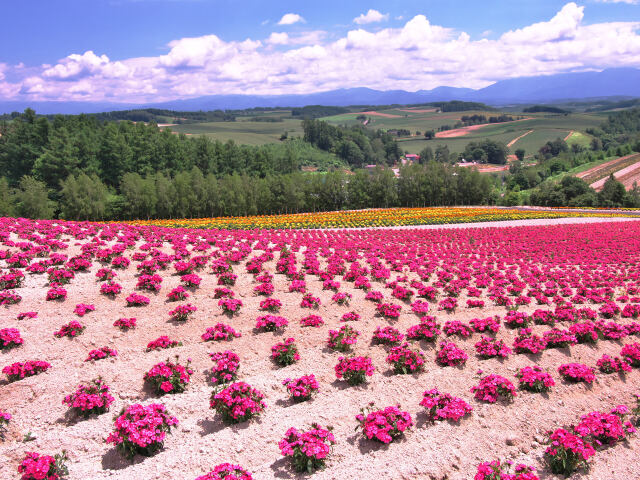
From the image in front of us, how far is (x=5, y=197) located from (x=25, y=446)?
74235 millimetres

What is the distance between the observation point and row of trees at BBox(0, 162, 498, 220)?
6888 centimetres

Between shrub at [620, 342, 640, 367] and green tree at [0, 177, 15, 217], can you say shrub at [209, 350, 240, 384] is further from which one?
green tree at [0, 177, 15, 217]

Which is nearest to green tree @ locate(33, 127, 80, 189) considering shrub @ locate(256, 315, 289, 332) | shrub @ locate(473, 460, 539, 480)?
shrub @ locate(256, 315, 289, 332)

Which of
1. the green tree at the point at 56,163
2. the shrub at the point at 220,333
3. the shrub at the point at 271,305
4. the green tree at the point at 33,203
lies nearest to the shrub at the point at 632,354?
the shrub at the point at 271,305

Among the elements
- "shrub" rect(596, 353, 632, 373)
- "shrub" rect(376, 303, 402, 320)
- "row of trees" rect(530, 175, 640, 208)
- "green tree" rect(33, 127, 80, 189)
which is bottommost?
"row of trees" rect(530, 175, 640, 208)

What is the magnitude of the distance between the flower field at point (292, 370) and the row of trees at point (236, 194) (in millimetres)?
55050

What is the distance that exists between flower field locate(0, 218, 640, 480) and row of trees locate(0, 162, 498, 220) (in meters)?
55.0

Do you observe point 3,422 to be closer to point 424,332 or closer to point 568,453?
point 424,332

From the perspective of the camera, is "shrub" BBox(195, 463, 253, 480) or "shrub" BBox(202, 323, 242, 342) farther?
"shrub" BBox(202, 323, 242, 342)

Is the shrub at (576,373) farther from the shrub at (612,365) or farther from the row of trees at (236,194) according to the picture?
the row of trees at (236,194)

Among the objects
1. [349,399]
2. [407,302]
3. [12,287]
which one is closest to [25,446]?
[349,399]

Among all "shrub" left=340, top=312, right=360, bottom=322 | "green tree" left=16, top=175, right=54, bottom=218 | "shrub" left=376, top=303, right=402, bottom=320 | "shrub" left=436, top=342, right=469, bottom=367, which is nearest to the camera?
"shrub" left=436, top=342, right=469, bottom=367

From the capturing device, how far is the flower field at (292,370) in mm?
8305

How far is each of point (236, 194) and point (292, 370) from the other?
231ft
